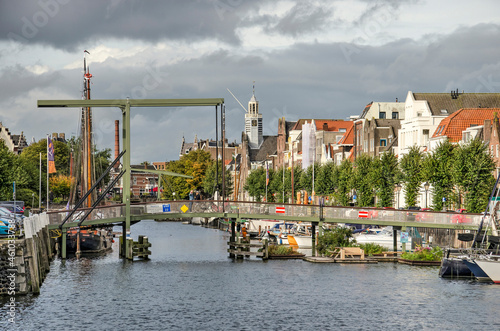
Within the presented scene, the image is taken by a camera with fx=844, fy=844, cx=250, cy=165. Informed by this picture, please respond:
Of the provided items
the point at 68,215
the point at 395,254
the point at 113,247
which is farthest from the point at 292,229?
the point at 68,215

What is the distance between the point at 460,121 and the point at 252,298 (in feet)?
161

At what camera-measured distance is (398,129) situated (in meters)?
113

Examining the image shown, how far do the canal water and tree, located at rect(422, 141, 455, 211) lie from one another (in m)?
14.4

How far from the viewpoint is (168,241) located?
94.9 meters

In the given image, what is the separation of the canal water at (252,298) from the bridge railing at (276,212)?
12.8 ft

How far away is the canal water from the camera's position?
3912 cm

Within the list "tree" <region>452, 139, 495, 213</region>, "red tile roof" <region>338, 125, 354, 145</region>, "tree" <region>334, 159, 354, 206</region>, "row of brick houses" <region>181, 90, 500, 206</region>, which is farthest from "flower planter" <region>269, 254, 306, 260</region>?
"red tile roof" <region>338, 125, 354, 145</region>

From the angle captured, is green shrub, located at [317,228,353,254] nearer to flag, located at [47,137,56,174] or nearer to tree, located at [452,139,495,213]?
tree, located at [452,139,495,213]

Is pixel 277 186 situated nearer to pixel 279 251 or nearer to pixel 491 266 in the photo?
pixel 279 251

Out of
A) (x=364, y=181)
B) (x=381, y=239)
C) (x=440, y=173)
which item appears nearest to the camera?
(x=440, y=173)

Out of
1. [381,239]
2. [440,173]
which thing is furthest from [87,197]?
[440,173]

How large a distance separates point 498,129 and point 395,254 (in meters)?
17.7

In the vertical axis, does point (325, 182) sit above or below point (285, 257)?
above

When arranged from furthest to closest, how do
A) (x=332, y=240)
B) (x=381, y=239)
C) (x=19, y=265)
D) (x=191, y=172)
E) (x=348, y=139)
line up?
1. (x=191, y=172)
2. (x=348, y=139)
3. (x=381, y=239)
4. (x=332, y=240)
5. (x=19, y=265)
